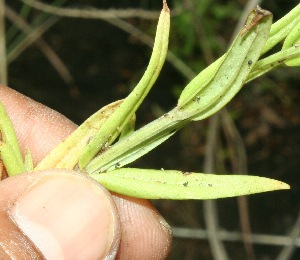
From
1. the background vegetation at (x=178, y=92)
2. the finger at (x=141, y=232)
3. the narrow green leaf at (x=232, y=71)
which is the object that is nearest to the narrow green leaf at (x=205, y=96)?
the narrow green leaf at (x=232, y=71)

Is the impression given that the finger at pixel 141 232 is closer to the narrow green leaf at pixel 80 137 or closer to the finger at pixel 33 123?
the finger at pixel 33 123

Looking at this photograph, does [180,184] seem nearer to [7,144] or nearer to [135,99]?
[135,99]

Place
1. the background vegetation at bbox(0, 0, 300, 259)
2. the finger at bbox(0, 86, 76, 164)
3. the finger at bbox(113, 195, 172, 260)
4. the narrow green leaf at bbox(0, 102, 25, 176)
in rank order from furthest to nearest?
the background vegetation at bbox(0, 0, 300, 259) → the finger at bbox(0, 86, 76, 164) → the finger at bbox(113, 195, 172, 260) → the narrow green leaf at bbox(0, 102, 25, 176)

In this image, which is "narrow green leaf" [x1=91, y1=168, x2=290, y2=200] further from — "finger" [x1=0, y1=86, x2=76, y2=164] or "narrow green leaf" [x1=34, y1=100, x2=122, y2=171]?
"finger" [x1=0, y1=86, x2=76, y2=164]

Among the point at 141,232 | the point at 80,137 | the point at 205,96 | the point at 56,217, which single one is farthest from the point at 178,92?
the point at 205,96

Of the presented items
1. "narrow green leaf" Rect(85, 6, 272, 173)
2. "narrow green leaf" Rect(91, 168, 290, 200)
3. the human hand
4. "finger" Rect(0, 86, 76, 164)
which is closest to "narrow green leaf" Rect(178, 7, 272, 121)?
"narrow green leaf" Rect(85, 6, 272, 173)
